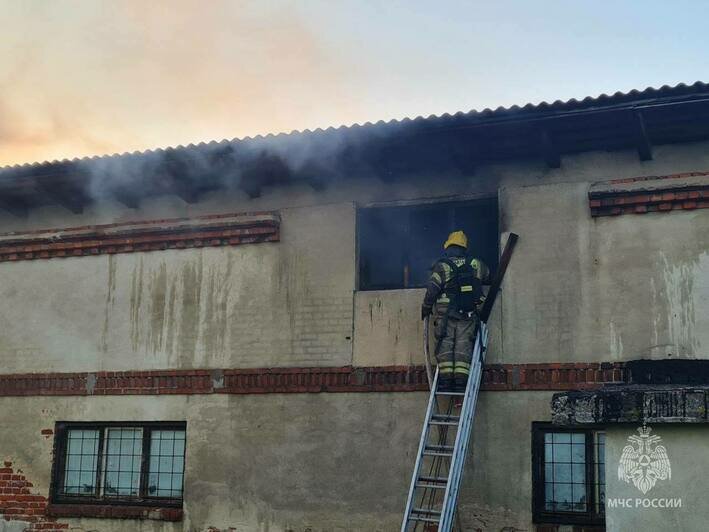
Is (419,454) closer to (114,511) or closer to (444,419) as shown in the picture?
(444,419)

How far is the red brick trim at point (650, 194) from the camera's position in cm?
1028

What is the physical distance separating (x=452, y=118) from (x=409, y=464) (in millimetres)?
3794

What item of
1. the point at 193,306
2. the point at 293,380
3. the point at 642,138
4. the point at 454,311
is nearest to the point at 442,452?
the point at 454,311

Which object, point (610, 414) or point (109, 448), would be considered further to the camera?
point (109, 448)

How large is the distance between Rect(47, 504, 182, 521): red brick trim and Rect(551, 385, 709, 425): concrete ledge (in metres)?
6.31

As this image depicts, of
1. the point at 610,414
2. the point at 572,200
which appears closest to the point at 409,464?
the point at 572,200

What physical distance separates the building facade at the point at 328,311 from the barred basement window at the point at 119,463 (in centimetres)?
3

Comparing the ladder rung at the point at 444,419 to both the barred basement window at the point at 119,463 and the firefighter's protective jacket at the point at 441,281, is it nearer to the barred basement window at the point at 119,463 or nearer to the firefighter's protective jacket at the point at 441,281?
the firefighter's protective jacket at the point at 441,281

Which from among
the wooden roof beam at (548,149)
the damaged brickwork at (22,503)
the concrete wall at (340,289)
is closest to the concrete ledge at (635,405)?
the concrete wall at (340,289)

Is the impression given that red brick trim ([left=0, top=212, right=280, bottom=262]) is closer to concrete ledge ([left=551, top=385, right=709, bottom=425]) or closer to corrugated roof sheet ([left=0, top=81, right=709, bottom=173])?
corrugated roof sheet ([left=0, top=81, right=709, bottom=173])

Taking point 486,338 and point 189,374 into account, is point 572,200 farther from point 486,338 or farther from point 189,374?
point 189,374

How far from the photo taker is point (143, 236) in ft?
41.6

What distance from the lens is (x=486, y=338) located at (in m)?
10.6

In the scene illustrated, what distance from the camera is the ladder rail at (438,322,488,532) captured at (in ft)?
30.7
